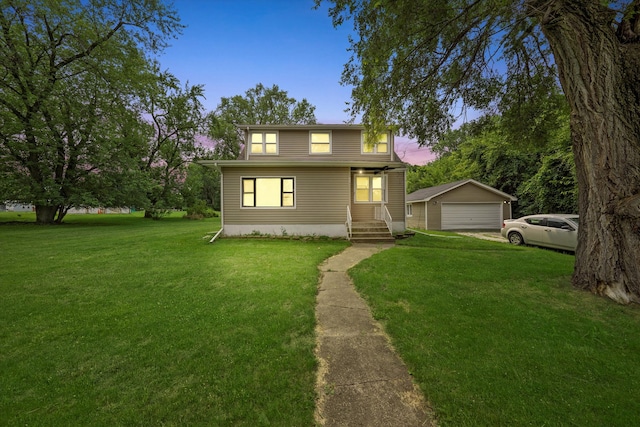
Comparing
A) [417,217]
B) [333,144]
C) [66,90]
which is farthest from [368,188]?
[66,90]

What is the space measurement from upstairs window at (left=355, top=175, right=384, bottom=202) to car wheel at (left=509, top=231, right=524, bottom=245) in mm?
6193

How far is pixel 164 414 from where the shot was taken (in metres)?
1.98

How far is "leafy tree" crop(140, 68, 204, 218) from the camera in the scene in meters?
23.8

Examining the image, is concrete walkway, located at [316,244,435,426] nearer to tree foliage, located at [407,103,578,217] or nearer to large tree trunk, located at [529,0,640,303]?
large tree trunk, located at [529,0,640,303]

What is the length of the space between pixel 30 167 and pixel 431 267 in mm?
23801

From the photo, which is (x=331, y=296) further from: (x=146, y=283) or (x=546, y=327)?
(x=146, y=283)

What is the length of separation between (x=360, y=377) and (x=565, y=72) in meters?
6.85

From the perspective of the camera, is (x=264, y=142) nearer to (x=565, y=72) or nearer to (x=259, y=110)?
(x=565, y=72)

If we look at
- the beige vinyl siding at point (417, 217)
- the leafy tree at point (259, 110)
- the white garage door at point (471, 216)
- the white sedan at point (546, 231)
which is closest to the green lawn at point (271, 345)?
the white sedan at point (546, 231)

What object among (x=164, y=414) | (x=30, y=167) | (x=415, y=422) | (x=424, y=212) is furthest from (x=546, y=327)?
(x=30, y=167)

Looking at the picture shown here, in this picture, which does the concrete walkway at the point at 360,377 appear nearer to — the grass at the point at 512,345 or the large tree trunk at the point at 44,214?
the grass at the point at 512,345

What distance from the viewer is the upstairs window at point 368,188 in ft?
41.7

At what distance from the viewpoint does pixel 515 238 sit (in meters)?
11.3

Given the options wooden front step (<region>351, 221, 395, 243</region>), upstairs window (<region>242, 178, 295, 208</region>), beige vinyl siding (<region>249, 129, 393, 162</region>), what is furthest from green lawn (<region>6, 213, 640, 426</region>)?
beige vinyl siding (<region>249, 129, 393, 162</region>)
